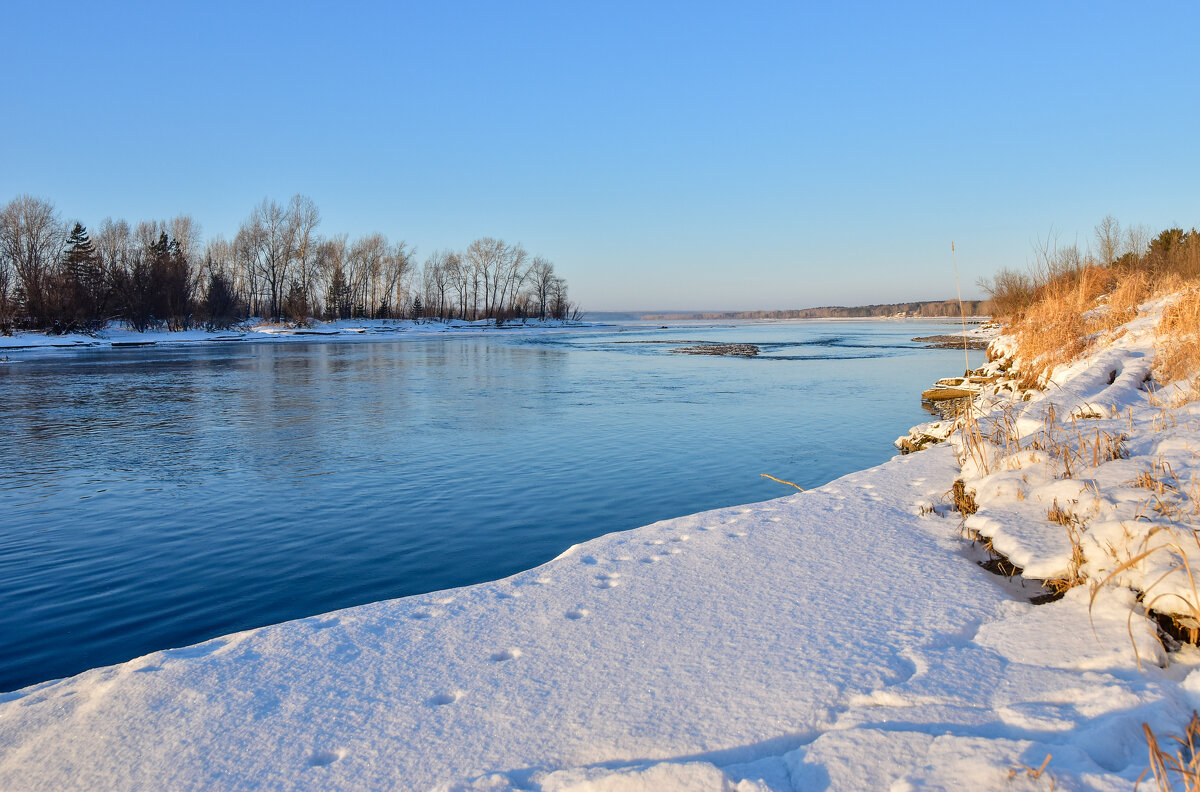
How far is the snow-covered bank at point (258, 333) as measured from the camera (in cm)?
4017

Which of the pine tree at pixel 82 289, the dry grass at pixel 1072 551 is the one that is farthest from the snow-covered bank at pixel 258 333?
the dry grass at pixel 1072 551

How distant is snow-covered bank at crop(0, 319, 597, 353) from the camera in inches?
1582

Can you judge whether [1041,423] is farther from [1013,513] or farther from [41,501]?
[41,501]

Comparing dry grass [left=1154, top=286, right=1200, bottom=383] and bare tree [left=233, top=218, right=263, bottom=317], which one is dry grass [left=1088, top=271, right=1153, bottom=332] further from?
bare tree [left=233, top=218, right=263, bottom=317]

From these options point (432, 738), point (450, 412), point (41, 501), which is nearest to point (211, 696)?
point (432, 738)

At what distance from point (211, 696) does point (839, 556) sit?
3539mm

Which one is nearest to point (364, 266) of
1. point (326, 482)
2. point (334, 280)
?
point (334, 280)

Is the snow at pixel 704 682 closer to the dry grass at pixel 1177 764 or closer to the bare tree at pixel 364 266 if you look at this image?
the dry grass at pixel 1177 764

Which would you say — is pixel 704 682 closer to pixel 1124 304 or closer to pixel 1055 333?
pixel 1055 333

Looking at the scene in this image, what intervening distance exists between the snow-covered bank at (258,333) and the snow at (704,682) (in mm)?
42744

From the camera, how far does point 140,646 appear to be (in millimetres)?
4145

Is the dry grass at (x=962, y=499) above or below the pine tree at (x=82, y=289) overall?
below

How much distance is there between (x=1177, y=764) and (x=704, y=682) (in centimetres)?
154

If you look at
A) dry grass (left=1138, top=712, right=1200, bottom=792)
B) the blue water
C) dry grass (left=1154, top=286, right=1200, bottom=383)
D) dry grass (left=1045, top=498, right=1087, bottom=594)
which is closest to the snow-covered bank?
the blue water
